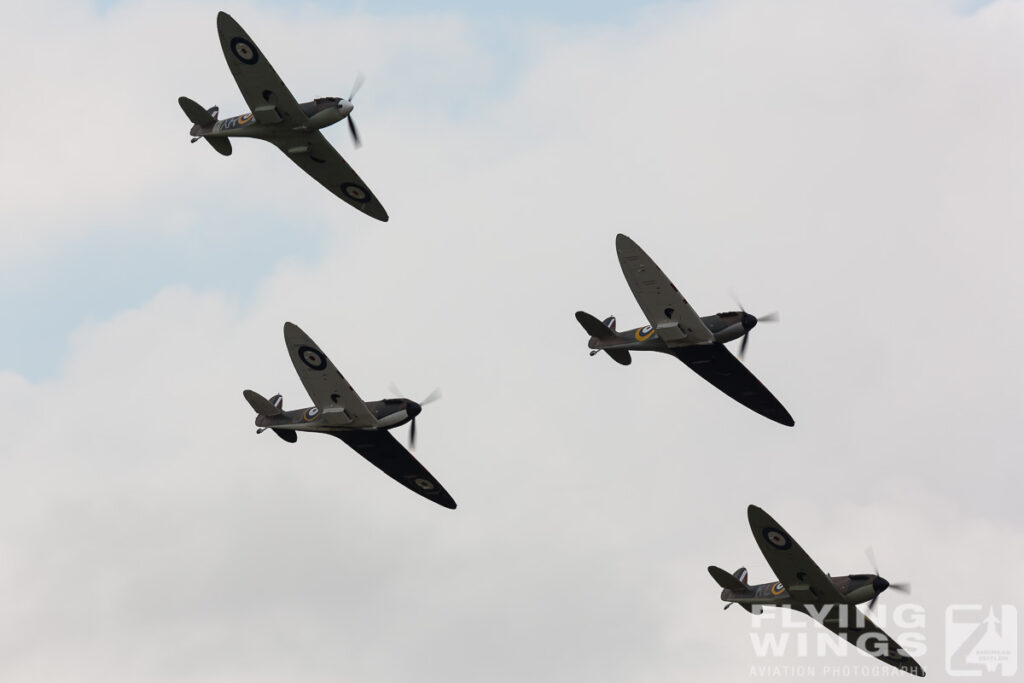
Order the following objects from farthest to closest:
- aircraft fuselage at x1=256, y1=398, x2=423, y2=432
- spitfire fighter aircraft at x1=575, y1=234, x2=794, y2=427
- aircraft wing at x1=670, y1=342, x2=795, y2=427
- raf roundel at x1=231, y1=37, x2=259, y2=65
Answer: aircraft wing at x1=670, y1=342, x2=795, y2=427
raf roundel at x1=231, y1=37, x2=259, y2=65
spitfire fighter aircraft at x1=575, y1=234, x2=794, y2=427
aircraft fuselage at x1=256, y1=398, x2=423, y2=432

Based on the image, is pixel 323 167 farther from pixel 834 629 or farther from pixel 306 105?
pixel 834 629

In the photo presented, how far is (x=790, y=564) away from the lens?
6219 centimetres

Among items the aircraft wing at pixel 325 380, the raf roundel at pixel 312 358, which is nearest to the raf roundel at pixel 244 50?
the aircraft wing at pixel 325 380

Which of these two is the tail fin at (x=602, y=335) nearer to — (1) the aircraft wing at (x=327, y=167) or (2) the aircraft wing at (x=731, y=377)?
(2) the aircraft wing at (x=731, y=377)

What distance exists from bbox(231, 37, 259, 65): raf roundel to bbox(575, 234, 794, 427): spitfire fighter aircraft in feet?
48.2

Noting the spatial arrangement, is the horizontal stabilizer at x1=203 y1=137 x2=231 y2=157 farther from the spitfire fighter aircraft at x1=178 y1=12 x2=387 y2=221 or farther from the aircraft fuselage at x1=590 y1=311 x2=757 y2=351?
the aircraft fuselage at x1=590 y1=311 x2=757 y2=351

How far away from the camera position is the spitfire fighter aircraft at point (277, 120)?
63219 millimetres

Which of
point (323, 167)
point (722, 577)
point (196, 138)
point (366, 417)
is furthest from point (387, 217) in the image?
point (722, 577)

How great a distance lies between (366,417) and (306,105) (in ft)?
40.6

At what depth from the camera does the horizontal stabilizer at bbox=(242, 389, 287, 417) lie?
209ft

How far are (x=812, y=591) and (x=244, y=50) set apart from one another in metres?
28.2

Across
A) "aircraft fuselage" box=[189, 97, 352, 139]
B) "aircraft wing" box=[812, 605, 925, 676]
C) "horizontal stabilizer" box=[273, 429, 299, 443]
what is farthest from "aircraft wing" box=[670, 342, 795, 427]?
"aircraft fuselage" box=[189, 97, 352, 139]

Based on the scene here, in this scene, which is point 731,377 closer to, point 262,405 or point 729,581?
point 729,581

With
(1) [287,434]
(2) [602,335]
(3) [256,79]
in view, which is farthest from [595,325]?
(3) [256,79]
